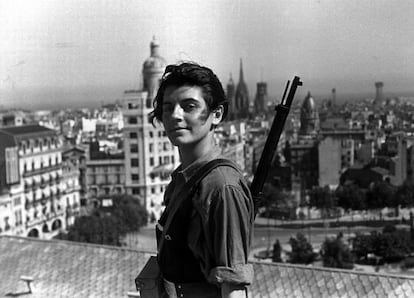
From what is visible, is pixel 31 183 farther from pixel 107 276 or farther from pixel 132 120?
pixel 107 276

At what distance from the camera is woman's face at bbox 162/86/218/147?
100cm

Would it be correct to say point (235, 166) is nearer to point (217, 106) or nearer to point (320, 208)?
point (217, 106)

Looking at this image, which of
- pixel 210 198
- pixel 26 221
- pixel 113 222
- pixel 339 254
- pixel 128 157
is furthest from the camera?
pixel 128 157

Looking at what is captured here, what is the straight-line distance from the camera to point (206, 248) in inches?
37.3

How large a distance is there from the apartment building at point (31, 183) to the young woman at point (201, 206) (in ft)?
50.2

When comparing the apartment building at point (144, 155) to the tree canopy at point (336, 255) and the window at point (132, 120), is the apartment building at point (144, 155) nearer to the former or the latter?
the window at point (132, 120)

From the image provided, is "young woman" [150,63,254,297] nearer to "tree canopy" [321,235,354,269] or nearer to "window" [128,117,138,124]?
"tree canopy" [321,235,354,269]

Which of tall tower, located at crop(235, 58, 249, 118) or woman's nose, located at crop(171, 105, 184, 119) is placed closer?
woman's nose, located at crop(171, 105, 184, 119)

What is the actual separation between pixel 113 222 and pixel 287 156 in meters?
8.19

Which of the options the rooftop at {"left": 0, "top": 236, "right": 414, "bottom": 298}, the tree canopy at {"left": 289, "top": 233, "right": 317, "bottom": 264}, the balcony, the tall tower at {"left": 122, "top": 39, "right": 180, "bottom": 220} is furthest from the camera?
the tall tower at {"left": 122, "top": 39, "right": 180, "bottom": 220}

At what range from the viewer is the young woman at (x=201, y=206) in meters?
0.92

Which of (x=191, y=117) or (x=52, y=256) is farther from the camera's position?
(x=52, y=256)

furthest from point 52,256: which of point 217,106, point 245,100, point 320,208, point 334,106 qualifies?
point 245,100

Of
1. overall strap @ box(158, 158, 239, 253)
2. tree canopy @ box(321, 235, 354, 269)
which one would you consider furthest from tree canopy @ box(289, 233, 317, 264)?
overall strap @ box(158, 158, 239, 253)
